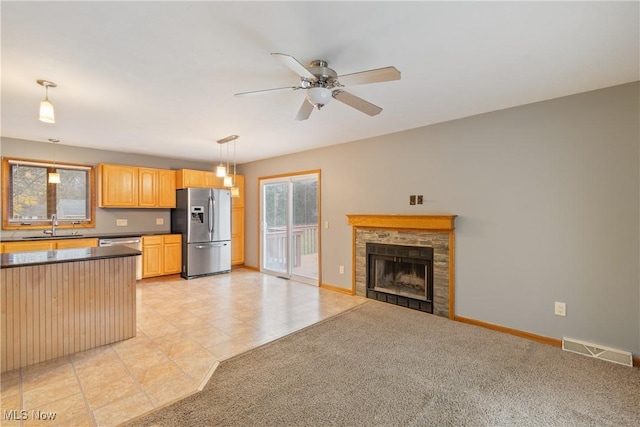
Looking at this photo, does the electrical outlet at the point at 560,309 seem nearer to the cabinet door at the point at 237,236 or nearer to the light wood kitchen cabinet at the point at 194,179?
the cabinet door at the point at 237,236

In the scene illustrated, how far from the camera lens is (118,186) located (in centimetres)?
533

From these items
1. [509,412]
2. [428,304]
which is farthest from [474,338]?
[509,412]

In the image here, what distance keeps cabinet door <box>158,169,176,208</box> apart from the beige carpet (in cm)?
424

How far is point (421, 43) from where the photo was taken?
6.63ft

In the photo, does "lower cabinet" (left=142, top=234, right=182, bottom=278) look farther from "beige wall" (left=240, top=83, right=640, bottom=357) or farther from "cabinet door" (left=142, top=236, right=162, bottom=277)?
"beige wall" (left=240, top=83, right=640, bottom=357)

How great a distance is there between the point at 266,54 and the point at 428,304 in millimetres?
3502

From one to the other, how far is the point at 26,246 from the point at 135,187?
177 centimetres

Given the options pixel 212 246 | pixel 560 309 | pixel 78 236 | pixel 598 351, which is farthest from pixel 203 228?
pixel 598 351

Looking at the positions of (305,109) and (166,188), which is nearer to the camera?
(305,109)

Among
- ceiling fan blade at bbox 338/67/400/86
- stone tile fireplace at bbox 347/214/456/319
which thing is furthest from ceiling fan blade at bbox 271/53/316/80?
stone tile fireplace at bbox 347/214/456/319

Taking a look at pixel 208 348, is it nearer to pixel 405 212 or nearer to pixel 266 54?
pixel 266 54

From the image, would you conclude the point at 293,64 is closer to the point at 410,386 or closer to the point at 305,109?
the point at 305,109

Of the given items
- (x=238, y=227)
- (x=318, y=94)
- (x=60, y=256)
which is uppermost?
(x=318, y=94)

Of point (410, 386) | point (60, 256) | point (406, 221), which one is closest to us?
point (410, 386)
